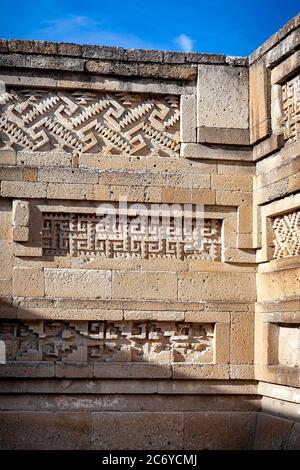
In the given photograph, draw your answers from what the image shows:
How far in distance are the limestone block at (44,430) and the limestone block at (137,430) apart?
132 mm

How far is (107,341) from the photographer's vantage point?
28.8 feet

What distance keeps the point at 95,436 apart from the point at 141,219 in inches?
89.4

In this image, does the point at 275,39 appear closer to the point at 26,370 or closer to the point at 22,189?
the point at 22,189

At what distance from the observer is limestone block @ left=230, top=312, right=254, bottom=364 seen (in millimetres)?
8789

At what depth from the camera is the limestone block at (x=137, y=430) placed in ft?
28.1

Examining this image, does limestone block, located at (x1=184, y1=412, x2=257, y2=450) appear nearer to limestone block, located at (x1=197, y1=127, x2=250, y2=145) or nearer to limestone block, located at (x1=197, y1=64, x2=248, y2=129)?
limestone block, located at (x1=197, y1=127, x2=250, y2=145)

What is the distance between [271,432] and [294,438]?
1.83 ft

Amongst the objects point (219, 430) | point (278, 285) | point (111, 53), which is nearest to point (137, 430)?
point (219, 430)

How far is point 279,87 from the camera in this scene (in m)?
8.62

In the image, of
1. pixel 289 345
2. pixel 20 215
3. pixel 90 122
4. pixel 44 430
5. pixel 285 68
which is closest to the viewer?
pixel 289 345

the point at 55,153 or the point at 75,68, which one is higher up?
the point at 75,68

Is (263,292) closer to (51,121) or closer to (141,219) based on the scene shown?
(141,219)
